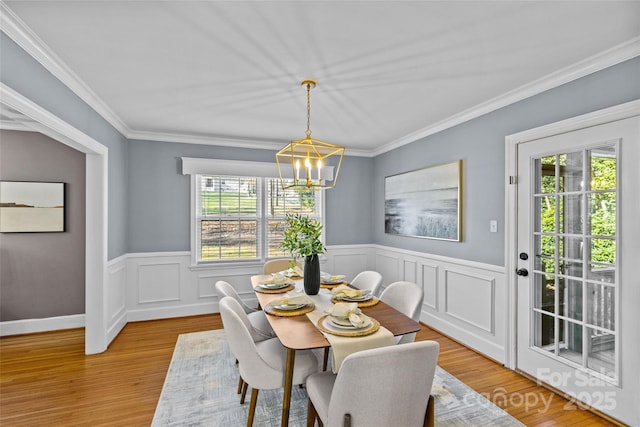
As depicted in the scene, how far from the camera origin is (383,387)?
1.40m

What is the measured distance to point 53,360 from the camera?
305 centimetres

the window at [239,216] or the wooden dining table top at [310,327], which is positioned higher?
the window at [239,216]

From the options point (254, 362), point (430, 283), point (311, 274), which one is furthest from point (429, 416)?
point (430, 283)

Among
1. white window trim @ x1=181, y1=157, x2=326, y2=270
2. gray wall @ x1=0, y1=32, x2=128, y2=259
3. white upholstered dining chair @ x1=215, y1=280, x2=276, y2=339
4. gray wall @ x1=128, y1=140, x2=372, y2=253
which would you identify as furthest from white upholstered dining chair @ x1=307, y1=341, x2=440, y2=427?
gray wall @ x1=128, y1=140, x2=372, y2=253

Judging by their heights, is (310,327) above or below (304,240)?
below

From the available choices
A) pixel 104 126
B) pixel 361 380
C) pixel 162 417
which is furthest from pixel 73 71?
pixel 361 380

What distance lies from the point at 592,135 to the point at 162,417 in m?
3.60

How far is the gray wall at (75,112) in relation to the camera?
1.86 m

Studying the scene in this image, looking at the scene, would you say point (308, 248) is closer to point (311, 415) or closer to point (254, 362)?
point (254, 362)

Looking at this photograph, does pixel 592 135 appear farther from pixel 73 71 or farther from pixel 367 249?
pixel 73 71

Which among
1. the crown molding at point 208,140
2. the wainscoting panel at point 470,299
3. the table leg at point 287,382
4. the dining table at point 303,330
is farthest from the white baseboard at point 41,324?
the wainscoting panel at point 470,299

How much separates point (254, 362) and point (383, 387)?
2.60 ft

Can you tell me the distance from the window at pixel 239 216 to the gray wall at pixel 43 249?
4.47ft

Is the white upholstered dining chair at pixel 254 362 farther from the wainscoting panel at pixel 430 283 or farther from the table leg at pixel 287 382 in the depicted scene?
the wainscoting panel at pixel 430 283
